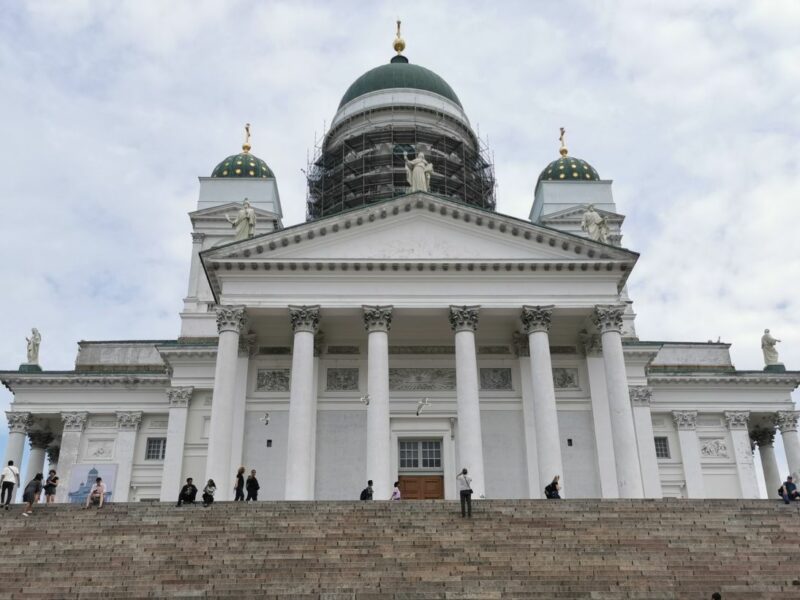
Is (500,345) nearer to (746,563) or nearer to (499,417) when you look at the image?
(499,417)

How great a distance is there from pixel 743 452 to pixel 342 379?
63.5 ft

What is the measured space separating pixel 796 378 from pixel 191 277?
29104mm

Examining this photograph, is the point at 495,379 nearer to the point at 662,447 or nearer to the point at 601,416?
the point at 601,416

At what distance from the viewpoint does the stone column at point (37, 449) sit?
3881 centimetres

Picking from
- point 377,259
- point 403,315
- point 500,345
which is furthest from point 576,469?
point 377,259

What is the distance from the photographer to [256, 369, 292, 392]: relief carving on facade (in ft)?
96.4

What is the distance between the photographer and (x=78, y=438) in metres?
36.5

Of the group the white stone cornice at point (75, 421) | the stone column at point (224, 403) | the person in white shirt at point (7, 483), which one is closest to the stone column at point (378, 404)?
the stone column at point (224, 403)

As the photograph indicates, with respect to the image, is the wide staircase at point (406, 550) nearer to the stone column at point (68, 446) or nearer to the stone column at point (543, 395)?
the stone column at point (543, 395)

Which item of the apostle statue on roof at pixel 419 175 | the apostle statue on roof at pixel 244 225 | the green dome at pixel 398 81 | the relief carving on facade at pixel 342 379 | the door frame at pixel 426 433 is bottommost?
the door frame at pixel 426 433

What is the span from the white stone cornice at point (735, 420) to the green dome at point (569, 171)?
14.0 metres

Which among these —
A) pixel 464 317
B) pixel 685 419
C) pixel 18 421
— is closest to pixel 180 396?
pixel 18 421

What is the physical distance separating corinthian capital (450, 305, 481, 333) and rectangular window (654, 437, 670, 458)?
47.6 feet

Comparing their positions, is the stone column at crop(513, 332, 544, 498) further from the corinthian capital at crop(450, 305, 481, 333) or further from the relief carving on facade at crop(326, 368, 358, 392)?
the relief carving on facade at crop(326, 368, 358, 392)
